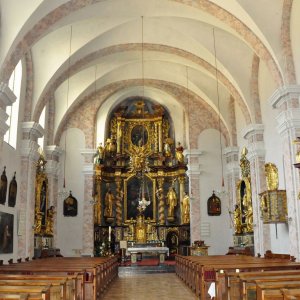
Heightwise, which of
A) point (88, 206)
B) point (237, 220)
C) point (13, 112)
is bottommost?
point (237, 220)

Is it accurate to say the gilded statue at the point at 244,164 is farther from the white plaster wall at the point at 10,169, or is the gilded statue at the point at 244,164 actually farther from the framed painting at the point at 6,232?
the framed painting at the point at 6,232

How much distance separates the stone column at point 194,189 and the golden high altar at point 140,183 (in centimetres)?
97

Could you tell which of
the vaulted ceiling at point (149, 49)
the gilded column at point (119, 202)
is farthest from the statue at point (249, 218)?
the gilded column at point (119, 202)

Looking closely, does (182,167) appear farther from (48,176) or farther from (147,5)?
(147,5)

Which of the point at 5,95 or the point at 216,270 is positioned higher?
the point at 5,95

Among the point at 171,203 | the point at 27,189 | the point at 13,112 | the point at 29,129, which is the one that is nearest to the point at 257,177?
the point at 171,203

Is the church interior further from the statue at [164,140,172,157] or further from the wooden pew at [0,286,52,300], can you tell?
the wooden pew at [0,286,52,300]

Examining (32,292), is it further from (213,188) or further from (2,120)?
(213,188)

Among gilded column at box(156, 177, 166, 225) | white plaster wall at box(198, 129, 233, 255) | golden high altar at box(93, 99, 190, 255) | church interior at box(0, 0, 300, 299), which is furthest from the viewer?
gilded column at box(156, 177, 166, 225)

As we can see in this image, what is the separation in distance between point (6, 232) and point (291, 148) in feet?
25.4

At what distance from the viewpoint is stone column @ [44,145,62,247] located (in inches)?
674

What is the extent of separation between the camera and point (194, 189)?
18.3 metres

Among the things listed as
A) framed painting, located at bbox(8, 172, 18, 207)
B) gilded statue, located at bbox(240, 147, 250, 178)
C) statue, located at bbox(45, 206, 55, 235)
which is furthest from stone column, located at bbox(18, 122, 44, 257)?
gilded statue, located at bbox(240, 147, 250, 178)

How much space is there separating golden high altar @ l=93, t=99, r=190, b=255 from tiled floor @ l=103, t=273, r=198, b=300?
6.41 m
